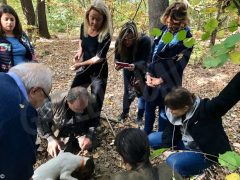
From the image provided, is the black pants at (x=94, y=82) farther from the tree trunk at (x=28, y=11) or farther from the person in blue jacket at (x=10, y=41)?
the tree trunk at (x=28, y=11)

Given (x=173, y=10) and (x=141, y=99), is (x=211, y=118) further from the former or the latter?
(x=141, y=99)

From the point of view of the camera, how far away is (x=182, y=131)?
3.13 meters

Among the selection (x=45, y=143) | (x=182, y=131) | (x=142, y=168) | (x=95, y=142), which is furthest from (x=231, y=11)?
(x=45, y=143)

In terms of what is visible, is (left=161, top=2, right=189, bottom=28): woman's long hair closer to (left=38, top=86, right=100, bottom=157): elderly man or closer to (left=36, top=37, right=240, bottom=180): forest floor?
(left=38, top=86, right=100, bottom=157): elderly man

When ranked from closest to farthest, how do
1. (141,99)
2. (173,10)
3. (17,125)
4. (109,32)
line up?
(17,125)
(173,10)
(109,32)
(141,99)

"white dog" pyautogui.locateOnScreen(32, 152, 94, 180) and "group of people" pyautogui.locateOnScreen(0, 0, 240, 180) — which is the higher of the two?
"group of people" pyautogui.locateOnScreen(0, 0, 240, 180)

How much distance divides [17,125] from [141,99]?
2891mm

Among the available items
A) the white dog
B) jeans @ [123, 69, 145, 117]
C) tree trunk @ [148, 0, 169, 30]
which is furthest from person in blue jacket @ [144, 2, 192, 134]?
tree trunk @ [148, 0, 169, 30]

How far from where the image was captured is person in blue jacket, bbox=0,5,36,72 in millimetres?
3742

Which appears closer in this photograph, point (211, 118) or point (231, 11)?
point (231, 11)

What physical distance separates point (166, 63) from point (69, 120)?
1.34 meters

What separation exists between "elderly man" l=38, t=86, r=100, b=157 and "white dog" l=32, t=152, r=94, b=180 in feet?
0.53

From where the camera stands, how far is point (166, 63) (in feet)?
12.0

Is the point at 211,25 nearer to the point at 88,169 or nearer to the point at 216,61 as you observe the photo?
the point at 216,61
